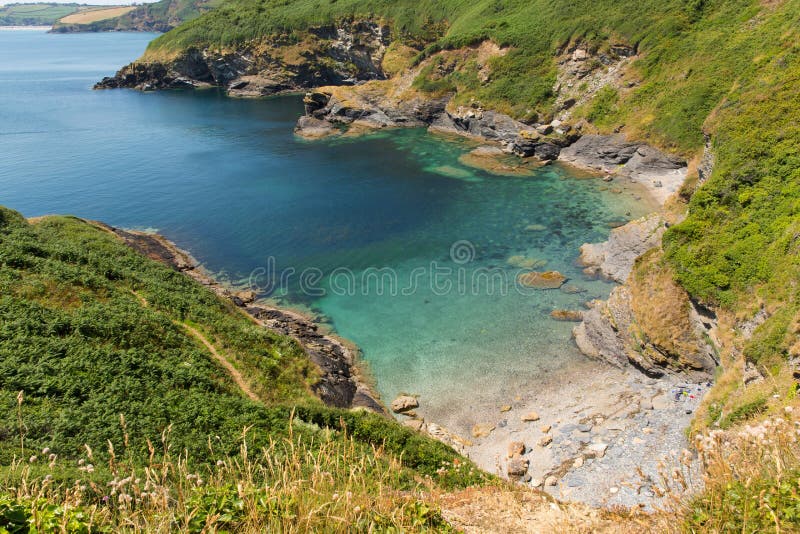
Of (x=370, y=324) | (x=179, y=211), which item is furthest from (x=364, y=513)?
(x=179, y=211)

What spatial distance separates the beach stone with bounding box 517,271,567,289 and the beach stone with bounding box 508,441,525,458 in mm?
16969

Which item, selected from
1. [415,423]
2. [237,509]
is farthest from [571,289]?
[237,509]

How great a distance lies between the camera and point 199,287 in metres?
34.1

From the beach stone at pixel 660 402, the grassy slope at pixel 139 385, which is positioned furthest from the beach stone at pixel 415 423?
the beach stone at pixel 660 402

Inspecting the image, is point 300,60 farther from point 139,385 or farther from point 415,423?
point 139,385

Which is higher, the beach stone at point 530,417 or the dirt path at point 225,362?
the dirt path at point 225,362

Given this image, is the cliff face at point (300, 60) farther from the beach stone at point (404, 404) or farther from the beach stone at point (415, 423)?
the beach stone at point (415, 423)

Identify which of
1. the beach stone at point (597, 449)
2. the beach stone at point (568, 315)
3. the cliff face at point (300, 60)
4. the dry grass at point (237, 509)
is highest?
the cliff face at point (300, 60)

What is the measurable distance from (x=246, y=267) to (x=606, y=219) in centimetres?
3818

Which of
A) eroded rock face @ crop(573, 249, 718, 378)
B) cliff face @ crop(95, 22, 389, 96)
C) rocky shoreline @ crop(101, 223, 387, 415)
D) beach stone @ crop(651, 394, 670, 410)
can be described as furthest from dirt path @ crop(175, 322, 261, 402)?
cliff face @ crop(95, 22, 389, 96)

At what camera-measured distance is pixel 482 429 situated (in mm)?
26281

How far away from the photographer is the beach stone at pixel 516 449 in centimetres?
2396

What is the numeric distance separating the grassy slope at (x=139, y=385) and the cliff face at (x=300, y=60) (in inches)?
4180

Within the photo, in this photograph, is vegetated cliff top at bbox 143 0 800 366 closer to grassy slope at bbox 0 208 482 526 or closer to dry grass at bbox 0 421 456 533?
grassy slope at bbox 0 208 482 526
